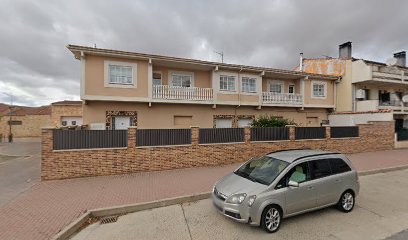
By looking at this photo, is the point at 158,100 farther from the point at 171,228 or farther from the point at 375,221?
the point at 375,221

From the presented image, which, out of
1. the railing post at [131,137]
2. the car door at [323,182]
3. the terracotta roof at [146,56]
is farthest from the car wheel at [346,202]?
the terracotta roof at [146,56]

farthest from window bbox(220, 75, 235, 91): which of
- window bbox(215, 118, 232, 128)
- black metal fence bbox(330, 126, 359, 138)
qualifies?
black metal fence bbox(330, 126, 359, 138)

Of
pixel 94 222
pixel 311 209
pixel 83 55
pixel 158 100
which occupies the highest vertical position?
pixel 83 55

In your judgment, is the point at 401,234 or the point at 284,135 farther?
the point at 284,135

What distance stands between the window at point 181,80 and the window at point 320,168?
36.1 feet

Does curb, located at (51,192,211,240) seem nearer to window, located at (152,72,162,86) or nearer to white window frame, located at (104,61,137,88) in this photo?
white window frame, located at (104,61,137,88)

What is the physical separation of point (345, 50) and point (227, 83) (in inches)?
535

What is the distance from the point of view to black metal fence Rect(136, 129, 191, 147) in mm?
8602

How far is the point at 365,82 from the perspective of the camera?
1791 cm

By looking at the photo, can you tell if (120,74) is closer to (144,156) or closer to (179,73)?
(179,73)

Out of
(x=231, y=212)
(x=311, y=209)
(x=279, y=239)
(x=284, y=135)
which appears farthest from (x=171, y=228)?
(x=284, y=135)

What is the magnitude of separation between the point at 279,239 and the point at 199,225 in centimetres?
159

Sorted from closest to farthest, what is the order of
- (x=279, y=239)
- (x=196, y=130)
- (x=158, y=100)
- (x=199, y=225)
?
1. (x=279, y=239)
2. (x=199, y=225)
3. (x=196, y=130)
4. (x=158, y=100)

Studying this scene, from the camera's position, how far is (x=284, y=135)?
35.8 ft
